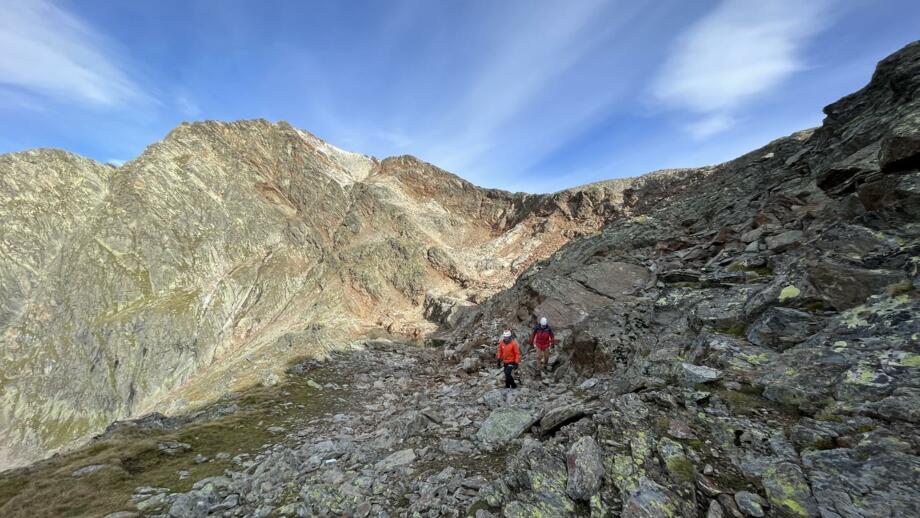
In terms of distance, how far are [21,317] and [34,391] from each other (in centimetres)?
1578

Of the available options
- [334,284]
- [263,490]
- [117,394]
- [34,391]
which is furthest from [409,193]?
[34,391]

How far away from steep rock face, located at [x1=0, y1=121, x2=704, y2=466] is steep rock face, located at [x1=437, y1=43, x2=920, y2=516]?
96.1 feet

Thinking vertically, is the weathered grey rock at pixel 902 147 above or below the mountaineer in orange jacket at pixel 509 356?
above

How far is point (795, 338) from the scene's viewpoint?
889 cm

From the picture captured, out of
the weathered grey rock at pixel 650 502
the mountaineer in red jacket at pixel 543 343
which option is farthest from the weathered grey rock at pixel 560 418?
the mountaineer in red jacket at pixel 543 343

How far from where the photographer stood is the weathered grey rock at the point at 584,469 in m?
6.83

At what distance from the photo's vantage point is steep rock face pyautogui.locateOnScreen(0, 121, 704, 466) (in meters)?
55.6

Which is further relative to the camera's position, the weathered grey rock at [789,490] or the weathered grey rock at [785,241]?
the weathered grey rock at [785,241]

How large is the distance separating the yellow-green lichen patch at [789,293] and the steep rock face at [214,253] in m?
38.3

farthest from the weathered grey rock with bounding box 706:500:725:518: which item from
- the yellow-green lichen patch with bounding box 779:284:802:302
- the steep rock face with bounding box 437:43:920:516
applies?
the yellow-green lichen patch with bounding box 779:284:802:302

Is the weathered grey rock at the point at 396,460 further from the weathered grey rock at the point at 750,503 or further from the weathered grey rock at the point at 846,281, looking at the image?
the weathered grey rock at the point at 846,281

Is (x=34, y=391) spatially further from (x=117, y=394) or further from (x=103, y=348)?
(x=117, y=394)

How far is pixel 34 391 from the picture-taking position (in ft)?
203

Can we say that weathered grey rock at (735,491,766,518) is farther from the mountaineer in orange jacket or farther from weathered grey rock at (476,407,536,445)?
the mountaineer in orange jacket
